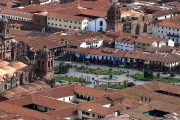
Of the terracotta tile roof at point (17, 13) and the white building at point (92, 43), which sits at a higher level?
the terracotta tile roof at point (17, 13)

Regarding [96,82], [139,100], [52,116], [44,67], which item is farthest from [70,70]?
[52,116]

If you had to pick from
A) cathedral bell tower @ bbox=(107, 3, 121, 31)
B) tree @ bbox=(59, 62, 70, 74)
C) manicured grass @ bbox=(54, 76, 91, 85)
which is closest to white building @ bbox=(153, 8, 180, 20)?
cathedral bell tower @ bbox=(107, 3, 121, 31)

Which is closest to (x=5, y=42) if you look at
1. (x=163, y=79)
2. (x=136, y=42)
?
(x=163, y=79)

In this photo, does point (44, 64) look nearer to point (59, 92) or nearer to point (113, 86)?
point (59, 92)

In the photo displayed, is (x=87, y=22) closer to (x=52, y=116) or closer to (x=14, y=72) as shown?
(x=14, y=72)

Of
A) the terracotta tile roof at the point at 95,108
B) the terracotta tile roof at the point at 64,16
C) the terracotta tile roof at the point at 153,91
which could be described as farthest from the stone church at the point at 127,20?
the terracotta tile roof at the point at 95,108

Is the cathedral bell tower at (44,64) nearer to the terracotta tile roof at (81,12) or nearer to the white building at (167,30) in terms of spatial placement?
the white building at (167,30)

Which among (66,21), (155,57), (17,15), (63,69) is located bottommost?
(63,69)
